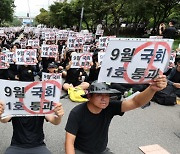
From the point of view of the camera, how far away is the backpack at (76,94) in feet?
23.4

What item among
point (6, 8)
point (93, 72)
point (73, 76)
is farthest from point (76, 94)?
point (6, 8)

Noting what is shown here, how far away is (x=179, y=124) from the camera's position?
5832mm

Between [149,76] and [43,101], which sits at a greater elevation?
[149,76]

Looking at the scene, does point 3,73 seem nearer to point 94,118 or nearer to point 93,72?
point 93,72

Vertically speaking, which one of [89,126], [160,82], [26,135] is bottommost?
[26,135]

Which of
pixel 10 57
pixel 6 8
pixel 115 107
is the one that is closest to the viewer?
pixel 115 107

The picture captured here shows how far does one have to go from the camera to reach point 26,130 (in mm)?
3344

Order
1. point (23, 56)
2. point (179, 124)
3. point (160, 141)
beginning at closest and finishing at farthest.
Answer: point (160, 141) < point (179, 124) < point (23, 56)

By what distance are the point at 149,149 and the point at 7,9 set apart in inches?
1665

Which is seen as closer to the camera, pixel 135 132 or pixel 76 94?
pixel 135 132

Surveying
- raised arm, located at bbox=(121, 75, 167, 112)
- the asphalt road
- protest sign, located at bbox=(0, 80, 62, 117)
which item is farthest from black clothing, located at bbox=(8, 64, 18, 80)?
raised arm, located at bbox=(121, 75, 167, 112)

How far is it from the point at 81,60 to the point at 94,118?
5004mm

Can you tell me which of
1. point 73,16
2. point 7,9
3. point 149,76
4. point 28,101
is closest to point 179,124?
point 149,76

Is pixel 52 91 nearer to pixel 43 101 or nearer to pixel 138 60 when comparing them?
pixel 43 101
